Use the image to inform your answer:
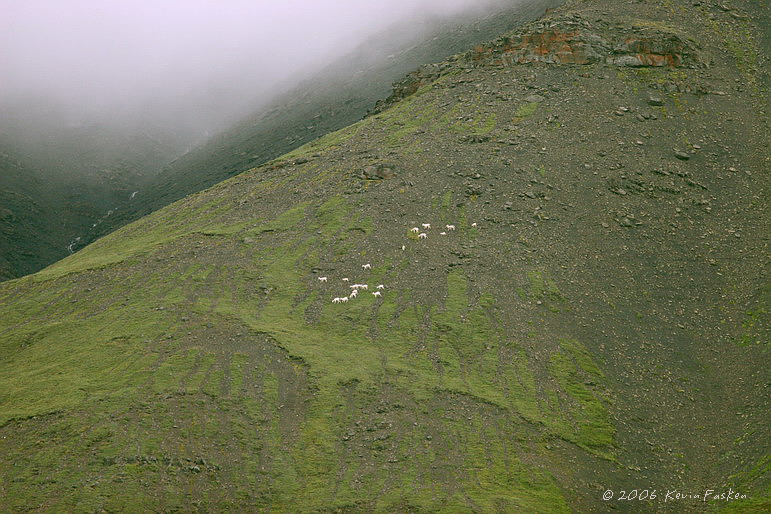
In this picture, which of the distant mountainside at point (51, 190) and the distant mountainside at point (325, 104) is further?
the distant mountainside at point (51, 190)

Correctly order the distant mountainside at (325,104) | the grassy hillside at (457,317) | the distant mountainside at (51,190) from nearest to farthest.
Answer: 1. the grassy hillside at (457,317)
2. the distant mountainside at (325,104)
3. the distant mountainside at (51,190)

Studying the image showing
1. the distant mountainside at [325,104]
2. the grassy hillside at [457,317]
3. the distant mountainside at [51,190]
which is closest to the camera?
the grassy hillside at [457,317]

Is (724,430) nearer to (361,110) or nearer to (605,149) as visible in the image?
(605,149)

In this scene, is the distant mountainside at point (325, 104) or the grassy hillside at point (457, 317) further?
the distant mountainside at point (325, 104)

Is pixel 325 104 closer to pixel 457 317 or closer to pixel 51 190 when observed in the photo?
pixel 51 190

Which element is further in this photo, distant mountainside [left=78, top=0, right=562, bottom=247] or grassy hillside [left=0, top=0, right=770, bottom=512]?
distant mountainside [left=78, top=0, right=562, bottom=247]

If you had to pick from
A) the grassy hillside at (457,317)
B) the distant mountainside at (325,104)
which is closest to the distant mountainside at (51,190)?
the distant mountainside at (325,104)

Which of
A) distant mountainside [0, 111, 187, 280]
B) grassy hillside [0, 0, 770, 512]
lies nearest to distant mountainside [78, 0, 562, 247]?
distant mountainside [0, 111, 187, 280]

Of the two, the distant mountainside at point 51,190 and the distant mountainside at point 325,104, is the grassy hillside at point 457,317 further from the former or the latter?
the distant mountainside at point 51,190

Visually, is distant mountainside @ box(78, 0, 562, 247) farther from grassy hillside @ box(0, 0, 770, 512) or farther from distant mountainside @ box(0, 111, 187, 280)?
grassy hillside @ box(0, 0, 770, 512)

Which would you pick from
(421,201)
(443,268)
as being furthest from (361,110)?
(443,268)
